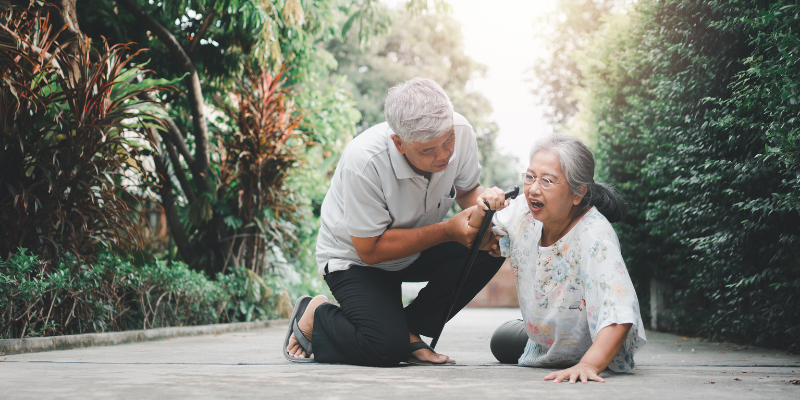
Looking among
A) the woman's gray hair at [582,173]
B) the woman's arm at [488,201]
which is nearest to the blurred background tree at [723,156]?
the woman's gray hair at [582,173]

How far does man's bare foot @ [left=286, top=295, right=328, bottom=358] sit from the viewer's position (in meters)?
3.18

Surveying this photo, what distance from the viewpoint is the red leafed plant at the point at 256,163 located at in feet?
21.7

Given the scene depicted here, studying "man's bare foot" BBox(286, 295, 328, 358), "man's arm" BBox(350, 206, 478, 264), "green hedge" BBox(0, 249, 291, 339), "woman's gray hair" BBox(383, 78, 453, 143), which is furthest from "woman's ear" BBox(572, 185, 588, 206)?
"green hedge" BBox(0, 249, 291, 339)

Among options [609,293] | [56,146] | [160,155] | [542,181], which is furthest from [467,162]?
[160,155]

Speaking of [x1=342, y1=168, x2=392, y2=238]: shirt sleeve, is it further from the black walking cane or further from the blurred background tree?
the blurred background tree

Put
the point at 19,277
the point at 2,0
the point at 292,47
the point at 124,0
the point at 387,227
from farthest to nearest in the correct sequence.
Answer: the point at 292,47 < the point at 124,0 < the point at 2,0 < the point at 19,277 < the point at 387,227

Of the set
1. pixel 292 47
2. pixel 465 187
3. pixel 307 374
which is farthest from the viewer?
pixel 292 47

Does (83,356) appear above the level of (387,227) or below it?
below

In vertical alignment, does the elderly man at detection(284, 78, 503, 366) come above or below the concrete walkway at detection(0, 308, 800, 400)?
above

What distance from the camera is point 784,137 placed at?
9.75 feet

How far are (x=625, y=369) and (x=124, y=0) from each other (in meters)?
5.21

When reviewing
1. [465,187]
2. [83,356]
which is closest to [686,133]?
[465,187]

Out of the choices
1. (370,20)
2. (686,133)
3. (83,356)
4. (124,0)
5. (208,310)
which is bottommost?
(83,356)

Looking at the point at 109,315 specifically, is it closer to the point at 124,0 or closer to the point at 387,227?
the point at 387,227
